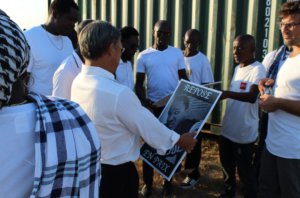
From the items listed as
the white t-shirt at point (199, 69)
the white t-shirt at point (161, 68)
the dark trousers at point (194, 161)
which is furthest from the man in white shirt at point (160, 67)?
the dark trousers at point (194, 161)

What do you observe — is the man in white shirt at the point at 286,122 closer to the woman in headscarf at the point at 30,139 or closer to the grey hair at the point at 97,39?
the grey hair at the point at 97,39

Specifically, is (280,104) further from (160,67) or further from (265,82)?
(160,67)

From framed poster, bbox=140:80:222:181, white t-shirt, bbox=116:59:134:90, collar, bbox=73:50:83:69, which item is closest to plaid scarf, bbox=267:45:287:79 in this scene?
framed poster, bbox=140:80:222:181

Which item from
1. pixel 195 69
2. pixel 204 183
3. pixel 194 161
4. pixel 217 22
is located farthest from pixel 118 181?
pixel 217 22

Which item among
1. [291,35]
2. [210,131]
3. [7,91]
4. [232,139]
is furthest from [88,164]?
[210,131]

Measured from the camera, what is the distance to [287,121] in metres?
1.65

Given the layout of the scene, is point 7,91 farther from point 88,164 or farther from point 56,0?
point 56,0

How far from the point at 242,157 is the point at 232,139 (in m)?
0.20

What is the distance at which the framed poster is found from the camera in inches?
69.1

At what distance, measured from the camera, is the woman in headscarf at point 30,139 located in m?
0.65

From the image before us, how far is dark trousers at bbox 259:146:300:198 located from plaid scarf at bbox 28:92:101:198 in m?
1.42

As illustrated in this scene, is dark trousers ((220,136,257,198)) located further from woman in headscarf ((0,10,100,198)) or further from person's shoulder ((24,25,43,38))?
person's shoulder ((24,25,43,38))

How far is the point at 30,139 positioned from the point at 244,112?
2.08 meters

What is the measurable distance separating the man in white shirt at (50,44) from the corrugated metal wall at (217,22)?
2.10m
